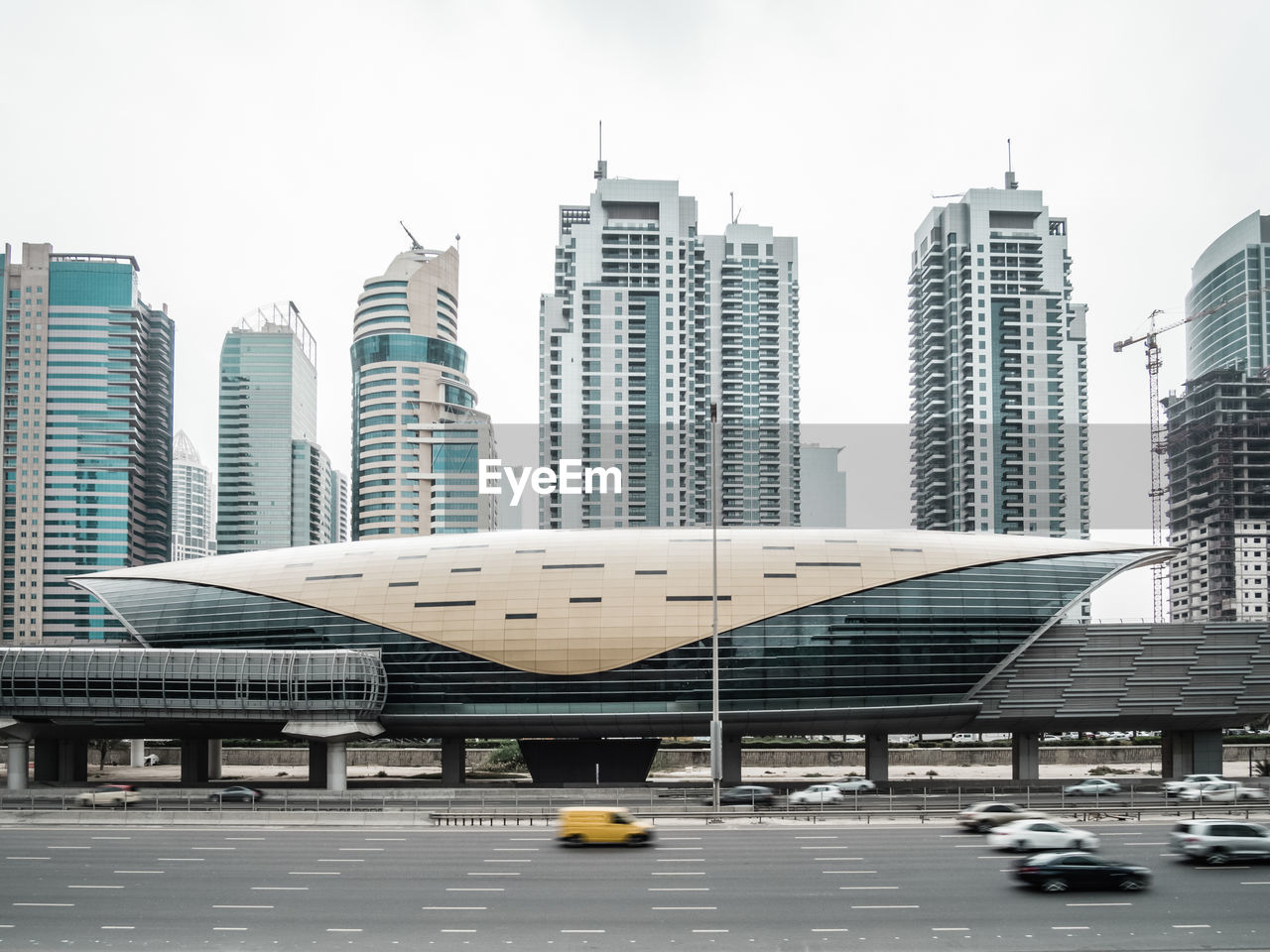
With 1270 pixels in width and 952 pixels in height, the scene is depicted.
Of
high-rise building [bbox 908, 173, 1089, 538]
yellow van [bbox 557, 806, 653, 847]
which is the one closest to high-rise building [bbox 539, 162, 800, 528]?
high-rise building [bbox 908, 173, 1089, 538]

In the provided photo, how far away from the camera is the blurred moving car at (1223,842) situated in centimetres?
3719

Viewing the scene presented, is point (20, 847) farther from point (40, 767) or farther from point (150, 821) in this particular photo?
point (40, 767)

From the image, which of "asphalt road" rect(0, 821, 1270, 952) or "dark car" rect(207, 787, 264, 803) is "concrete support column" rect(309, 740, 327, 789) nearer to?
"dark car" rect(207, 787, 264, 803)

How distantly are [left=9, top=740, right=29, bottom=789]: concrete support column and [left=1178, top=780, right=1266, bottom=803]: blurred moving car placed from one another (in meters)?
75.4

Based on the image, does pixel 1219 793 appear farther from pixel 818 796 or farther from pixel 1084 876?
pixel 1084 876

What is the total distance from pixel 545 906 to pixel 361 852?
44.2 ft


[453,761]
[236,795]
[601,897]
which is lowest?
[453,761]

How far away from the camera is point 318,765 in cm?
8188

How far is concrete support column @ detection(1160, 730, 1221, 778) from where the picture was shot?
83125 mm

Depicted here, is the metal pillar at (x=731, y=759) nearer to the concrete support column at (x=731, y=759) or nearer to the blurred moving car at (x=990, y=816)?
the concrete support column at (x=731, y=759)

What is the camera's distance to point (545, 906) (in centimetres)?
3183

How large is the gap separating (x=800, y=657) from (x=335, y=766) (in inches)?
1342

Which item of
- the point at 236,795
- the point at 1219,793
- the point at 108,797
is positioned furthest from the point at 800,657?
the point at 108,797

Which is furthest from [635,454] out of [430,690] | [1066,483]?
[430,690]
